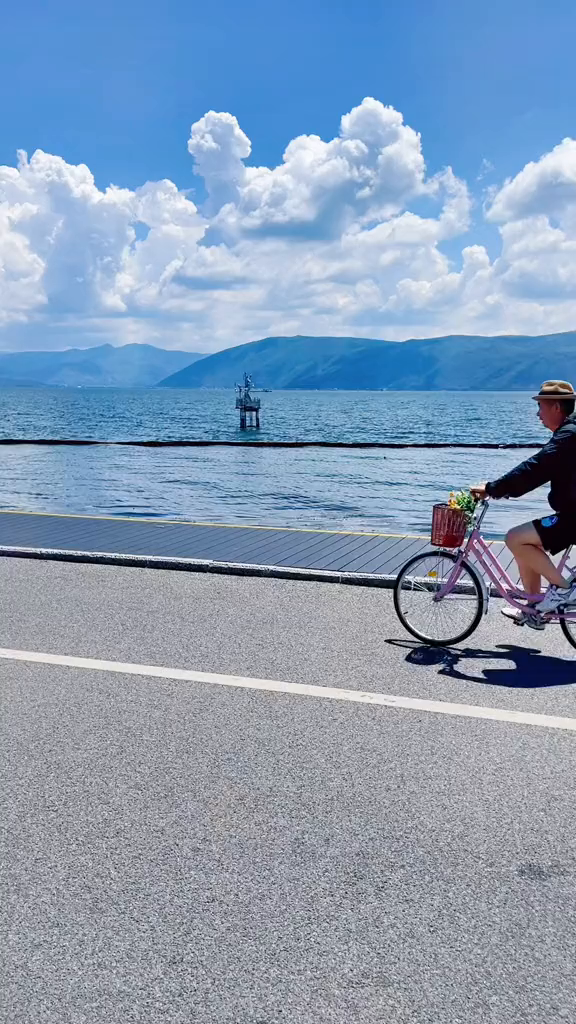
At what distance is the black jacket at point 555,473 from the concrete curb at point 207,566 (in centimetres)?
244

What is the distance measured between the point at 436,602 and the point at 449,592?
0.40 feet

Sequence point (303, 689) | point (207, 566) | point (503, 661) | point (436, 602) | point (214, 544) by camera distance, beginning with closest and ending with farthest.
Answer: point (303, 689) < point (503, 661) < point (436, 602) < point (207, 566) < point (214, 544)

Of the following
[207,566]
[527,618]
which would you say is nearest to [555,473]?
[527,618]

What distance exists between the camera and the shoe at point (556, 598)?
237 inches

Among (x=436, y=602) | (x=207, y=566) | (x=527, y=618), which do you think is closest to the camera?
(x=527, y=618)

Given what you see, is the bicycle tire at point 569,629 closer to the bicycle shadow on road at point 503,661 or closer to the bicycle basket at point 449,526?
the bicycle shadow on road at point 503,661

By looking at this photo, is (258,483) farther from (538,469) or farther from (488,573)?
(538,469)

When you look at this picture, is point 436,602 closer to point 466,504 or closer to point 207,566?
point 466,504

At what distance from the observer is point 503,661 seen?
19.6 ft

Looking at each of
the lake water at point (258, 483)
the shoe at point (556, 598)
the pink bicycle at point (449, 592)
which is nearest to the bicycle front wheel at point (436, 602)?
the pink bicycle at point (449, 592)

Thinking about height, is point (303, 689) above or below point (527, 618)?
below

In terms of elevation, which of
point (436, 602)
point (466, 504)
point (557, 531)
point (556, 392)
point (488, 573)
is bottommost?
point (436, 602)

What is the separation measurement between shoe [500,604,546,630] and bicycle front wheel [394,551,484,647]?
26 centimetres

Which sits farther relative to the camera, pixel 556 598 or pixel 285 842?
pixel 556 598
